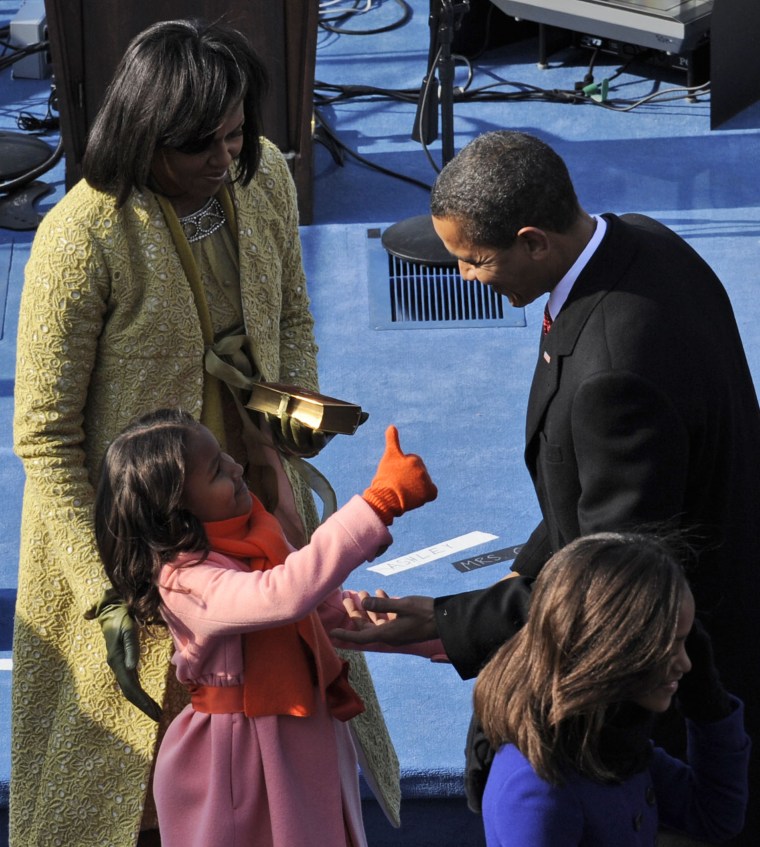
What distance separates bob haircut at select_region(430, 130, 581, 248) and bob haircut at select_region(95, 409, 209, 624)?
0.49 m

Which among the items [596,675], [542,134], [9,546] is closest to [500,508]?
[9,546]

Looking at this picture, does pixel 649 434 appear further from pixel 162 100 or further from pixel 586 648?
pixel 162 100

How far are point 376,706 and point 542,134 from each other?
4.04m

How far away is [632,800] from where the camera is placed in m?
1.73

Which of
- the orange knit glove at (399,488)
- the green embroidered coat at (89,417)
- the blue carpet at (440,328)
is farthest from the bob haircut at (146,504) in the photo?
the blue carpet at (440,328)

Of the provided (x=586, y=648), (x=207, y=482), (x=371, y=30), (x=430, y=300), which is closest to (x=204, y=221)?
(x=207, y=482)

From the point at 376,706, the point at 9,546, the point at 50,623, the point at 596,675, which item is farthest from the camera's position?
the point at 9,546

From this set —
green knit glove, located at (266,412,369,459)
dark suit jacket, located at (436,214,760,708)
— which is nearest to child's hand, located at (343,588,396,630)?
dark suit jacket, located at (436,214,760,708)

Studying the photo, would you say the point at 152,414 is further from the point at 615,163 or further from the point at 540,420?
the point at 615,163

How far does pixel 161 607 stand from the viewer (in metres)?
1.95

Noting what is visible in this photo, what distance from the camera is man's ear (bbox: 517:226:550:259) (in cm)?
190

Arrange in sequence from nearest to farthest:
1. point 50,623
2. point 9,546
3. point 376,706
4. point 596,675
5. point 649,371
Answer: point 596,675 → point 649,371 → point 50,623 → point 376,706 → point 9,546

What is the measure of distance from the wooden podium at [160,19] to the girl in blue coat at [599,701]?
3.69 metres

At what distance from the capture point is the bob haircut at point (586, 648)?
1.56 m
